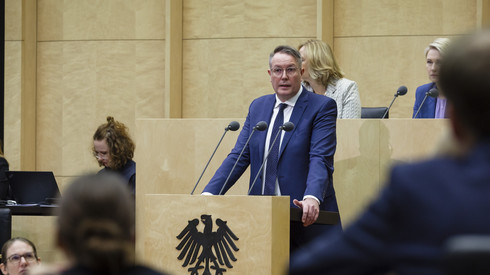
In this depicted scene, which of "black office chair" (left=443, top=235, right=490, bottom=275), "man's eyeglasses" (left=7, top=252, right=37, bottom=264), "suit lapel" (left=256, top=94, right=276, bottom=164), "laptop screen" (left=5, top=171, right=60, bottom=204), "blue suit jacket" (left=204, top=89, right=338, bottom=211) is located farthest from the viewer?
"laptop screen" (left=5, top=171, right=60, bottom=204)

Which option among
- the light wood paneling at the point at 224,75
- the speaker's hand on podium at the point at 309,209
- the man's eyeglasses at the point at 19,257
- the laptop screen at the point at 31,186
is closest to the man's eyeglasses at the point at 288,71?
the speaker's hand on podium at the point at 309,209

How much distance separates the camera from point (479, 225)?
1.11m

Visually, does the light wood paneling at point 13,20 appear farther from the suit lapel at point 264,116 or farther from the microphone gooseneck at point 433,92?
the microphone gooseneck at point 433,92

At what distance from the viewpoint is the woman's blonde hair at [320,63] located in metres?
5.56

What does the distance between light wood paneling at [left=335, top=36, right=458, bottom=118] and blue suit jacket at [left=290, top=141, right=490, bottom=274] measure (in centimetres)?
686

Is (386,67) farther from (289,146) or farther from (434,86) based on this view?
(289,146)

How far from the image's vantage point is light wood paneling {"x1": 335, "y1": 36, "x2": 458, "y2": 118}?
7.96m

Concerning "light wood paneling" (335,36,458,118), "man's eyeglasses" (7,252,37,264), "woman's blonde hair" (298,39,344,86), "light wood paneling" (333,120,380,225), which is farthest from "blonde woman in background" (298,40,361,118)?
"light wood paneling" (335,36,458,118)

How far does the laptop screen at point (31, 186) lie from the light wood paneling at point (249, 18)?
8.02 feet

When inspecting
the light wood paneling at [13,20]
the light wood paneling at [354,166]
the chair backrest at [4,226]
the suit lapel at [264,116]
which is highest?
the light wood paneling at [13,20]

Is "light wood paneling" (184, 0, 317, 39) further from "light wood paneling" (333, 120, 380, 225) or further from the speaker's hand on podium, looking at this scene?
the speaker's hand on podium

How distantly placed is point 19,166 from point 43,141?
40 cm

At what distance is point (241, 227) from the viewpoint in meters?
4.14

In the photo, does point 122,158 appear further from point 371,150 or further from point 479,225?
point 479,225
